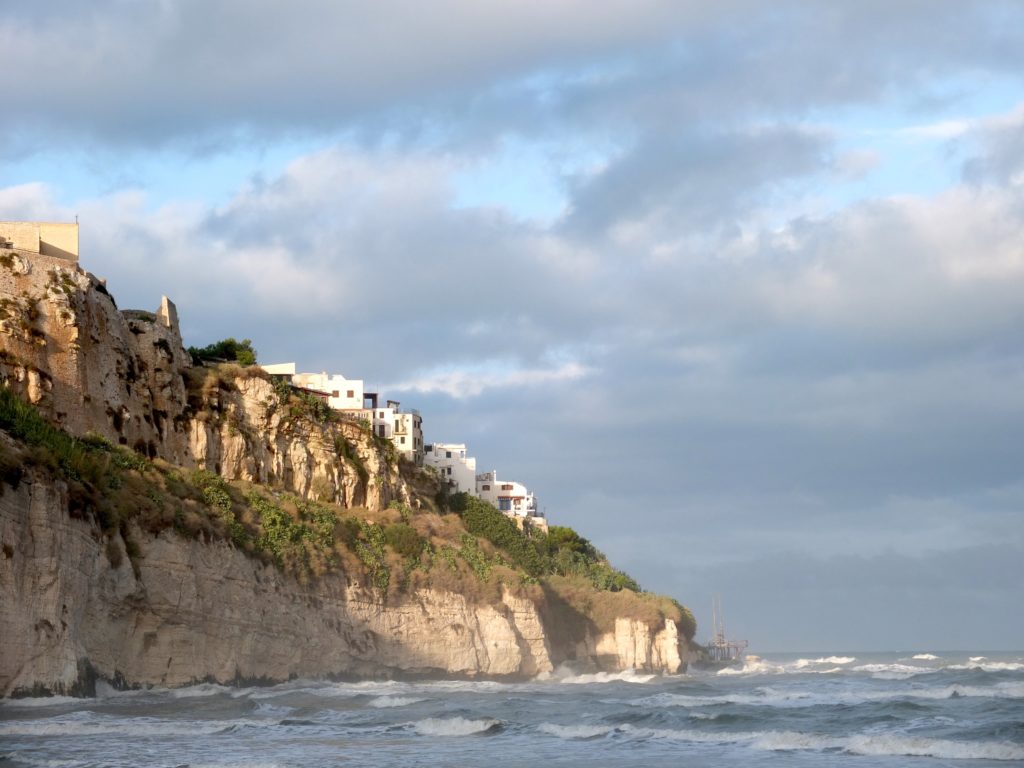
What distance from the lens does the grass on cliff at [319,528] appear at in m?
47.3

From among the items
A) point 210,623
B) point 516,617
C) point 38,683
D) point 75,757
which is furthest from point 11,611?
point 516,617

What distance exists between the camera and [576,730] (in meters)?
36.2

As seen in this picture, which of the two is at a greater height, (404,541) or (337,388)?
(337,388)

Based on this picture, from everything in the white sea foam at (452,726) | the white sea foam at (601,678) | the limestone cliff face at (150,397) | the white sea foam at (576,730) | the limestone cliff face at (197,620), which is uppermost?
the limestone cliff face at (150,397)

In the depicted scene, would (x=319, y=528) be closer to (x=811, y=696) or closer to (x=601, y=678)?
(x=601, y=678)

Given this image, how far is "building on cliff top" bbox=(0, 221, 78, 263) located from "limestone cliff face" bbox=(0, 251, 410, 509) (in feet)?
10.8

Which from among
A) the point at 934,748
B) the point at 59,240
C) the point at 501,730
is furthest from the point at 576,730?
the point at 59,240

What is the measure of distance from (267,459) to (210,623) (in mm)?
19661

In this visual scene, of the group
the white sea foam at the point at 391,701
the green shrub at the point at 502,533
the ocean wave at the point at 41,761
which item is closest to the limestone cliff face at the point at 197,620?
the green shrub at the point at 502,533

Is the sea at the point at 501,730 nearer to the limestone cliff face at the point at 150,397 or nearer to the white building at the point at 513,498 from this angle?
the limestone cliff face at the point at 150,397

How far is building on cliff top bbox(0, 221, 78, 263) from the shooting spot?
201ft

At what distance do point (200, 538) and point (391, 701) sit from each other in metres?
12.8

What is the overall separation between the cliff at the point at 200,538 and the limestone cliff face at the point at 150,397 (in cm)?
9

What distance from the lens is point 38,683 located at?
128ft
